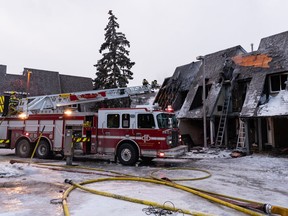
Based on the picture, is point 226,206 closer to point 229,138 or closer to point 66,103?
point 66,103

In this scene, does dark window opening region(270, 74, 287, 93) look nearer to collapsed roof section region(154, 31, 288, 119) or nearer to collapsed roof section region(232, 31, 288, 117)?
collapsed roof section region(154, 31, 288, 119)

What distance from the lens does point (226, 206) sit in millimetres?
5645

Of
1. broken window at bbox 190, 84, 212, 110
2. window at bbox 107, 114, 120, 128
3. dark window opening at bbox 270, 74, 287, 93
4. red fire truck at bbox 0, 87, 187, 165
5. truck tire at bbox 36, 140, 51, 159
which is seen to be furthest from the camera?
broken window at bbox 190, 84, 212, 110

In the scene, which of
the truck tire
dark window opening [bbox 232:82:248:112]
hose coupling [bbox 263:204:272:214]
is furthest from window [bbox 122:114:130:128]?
dark window opening [bbox 232:82:248:112]

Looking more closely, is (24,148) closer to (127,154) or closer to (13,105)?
(13,105)

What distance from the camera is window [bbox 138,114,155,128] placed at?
11.6 m

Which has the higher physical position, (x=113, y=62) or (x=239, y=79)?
(x=113, y=62)

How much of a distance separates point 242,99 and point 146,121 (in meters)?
8.61

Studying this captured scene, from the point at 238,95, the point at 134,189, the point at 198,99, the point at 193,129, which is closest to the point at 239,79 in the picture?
the point at 238,95

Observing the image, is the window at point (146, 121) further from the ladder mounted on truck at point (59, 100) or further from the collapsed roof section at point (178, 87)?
the collapsed roof section at point (178, 87)

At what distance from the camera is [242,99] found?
17594 millimetres

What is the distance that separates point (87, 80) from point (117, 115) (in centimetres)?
2785

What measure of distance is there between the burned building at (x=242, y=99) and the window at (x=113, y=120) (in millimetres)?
7006

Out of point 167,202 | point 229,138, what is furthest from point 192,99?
point 167,202
